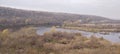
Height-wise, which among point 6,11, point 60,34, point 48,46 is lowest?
point 6,11

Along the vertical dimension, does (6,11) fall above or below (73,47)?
below

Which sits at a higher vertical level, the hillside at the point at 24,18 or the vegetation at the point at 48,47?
the vegetation at the point at 48,47

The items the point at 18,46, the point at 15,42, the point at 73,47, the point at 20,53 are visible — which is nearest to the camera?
the point at 20,53

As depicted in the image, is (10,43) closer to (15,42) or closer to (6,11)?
(15,42)

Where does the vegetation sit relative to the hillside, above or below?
above

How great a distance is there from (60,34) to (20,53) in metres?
22.3

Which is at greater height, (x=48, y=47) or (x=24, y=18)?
(x=48, y=47)

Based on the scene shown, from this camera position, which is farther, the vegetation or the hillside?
the hillside

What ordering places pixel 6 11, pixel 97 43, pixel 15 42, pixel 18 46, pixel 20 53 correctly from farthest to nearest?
pixel 6 11
pixel 97 43
pixel 15 42
pixel 18 46
pixel 20 53

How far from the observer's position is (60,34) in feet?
154

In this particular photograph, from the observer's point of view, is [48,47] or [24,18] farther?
[24,18]

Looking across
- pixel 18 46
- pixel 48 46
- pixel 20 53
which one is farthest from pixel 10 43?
pixel 20 53

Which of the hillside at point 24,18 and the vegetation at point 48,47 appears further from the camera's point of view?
the hillside at point 24,18

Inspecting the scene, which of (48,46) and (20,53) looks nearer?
A: (20,53)
